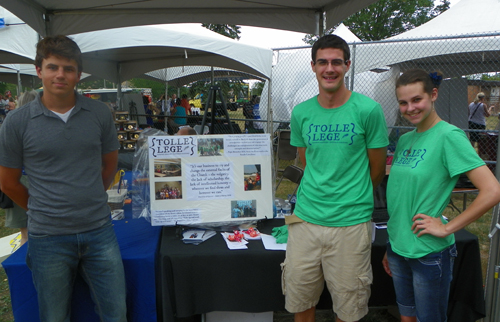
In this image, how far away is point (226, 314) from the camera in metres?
2.29

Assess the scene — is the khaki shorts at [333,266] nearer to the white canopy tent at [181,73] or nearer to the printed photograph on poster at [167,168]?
the printed photograph on poster at [167,168]

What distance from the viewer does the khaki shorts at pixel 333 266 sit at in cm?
171

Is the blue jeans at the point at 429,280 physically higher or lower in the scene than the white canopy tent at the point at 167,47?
lower

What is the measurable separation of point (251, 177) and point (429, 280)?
47.4 inches

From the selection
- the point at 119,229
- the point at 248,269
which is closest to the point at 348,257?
the point at 248,269

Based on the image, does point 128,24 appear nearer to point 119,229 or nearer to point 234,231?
point 119,229

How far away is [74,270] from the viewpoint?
173 centimetres

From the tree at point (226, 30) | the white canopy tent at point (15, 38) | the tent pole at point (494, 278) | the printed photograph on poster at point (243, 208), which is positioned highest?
the tree at point (226, 30)

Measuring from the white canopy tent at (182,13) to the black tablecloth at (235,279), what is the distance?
177 cm

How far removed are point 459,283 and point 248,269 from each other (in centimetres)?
131

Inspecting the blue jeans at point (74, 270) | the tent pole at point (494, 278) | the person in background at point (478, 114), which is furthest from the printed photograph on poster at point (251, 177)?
the person in background at point (478, 114)

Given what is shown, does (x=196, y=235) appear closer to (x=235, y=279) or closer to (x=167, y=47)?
(x=235, y=279)

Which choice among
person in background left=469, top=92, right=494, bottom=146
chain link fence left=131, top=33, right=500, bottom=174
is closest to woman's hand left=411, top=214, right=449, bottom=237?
chain link fence left=131, top=33, right=500, bottom=174

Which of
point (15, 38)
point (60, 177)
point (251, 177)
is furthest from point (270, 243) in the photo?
point (15, 38)
